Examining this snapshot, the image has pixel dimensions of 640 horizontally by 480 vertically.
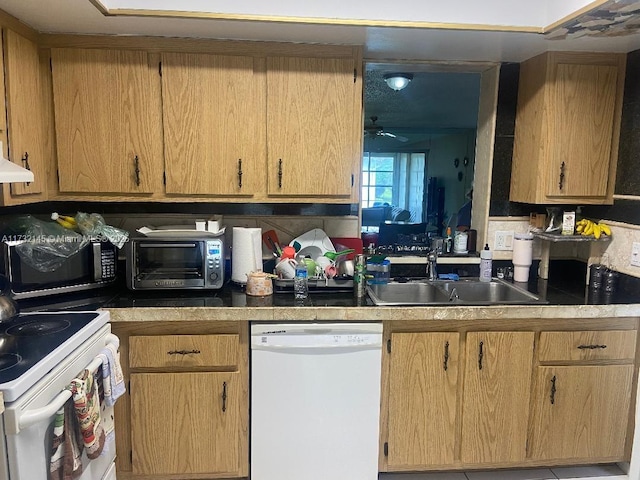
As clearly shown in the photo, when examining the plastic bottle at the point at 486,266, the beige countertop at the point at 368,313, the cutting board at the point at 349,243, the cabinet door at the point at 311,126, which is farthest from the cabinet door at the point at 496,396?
the cabinet door at the point at 311,126

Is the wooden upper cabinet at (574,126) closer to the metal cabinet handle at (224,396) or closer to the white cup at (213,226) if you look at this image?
the white cup at (213,226)

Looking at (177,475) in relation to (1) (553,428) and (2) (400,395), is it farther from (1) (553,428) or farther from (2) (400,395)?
(1) (553,428)

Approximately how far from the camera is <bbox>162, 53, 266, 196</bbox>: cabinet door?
7.29 ft

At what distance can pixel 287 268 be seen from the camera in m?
2.34

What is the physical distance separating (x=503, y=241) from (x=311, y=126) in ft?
4.28

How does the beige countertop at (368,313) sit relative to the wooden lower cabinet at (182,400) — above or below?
above

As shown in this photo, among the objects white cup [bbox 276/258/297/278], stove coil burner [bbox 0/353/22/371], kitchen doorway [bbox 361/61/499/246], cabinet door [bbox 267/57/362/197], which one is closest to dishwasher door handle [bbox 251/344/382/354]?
white cup [bbox 276/258/297/278]

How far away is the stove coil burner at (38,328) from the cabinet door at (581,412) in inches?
79.7

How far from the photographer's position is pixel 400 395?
2.15 m

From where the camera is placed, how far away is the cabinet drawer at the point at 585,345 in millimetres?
2168

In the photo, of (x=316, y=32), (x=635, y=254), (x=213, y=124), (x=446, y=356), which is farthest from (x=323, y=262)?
(x=635, y=254)

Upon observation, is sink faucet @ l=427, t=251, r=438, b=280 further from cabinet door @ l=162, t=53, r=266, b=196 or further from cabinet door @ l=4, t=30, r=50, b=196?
cabinet door @ l=4, t=30, r=50, b=196

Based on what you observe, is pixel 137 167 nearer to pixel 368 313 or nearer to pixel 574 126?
pixel 368 313

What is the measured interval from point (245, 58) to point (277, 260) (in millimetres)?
988
